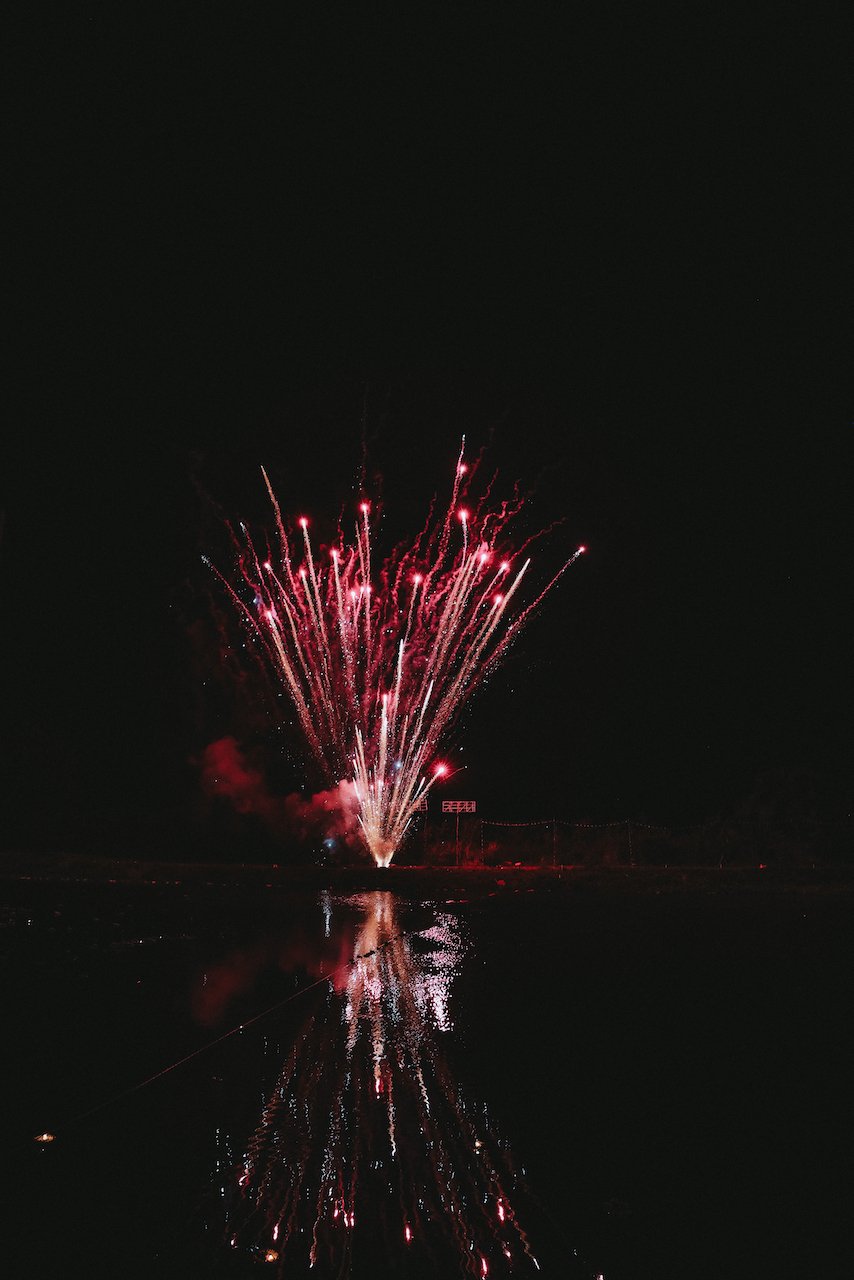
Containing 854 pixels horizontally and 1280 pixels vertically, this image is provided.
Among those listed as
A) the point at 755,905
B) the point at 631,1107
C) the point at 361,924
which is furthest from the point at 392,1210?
the point at 755,905

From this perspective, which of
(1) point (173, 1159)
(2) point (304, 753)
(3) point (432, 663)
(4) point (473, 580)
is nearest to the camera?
(1) point (173, 1159)

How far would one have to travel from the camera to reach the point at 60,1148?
441cm

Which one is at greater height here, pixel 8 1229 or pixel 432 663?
pixel 432 663

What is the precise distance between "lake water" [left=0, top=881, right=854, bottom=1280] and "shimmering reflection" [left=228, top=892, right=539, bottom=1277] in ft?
0.05

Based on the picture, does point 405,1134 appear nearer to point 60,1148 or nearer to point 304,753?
point 60,1148

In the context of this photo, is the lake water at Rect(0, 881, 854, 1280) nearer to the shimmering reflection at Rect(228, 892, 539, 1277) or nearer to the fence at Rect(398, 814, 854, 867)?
the shimmering reflection at Rect(228, 892, 539, 1277)

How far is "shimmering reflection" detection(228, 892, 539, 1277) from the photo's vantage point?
3549 mm

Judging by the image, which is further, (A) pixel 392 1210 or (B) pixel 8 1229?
(A) pixel 392 1210

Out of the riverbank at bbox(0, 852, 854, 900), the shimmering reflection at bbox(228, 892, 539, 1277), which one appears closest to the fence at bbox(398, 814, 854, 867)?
the riverbank at bbox(0, 852, 854, 900)

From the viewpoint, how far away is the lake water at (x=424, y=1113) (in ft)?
11.8

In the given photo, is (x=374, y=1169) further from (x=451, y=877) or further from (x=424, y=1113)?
(x=451, y=877)

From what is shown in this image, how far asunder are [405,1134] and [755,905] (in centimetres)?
1342

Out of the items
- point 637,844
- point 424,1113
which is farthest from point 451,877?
point 424,1113

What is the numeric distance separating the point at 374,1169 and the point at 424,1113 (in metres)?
0.86
